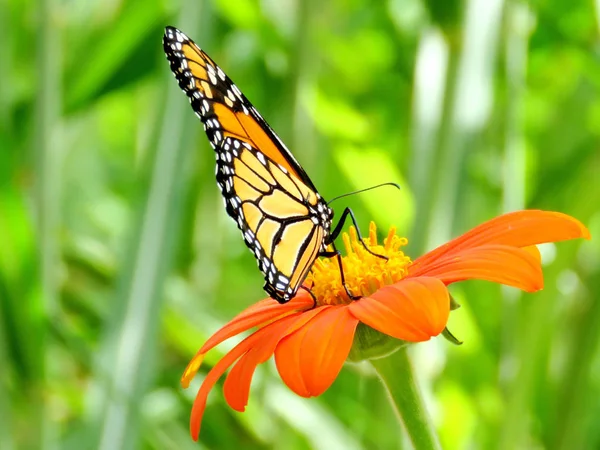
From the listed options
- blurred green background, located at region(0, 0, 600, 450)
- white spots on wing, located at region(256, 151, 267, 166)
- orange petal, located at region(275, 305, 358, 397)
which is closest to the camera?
orange petal, located at region(275, 305, 358, 397)

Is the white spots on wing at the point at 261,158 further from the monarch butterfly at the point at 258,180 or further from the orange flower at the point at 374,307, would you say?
the orange flower at the point at 374,307

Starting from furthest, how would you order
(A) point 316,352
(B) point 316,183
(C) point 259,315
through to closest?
(B) point 316,183
(C) point 259,315
(A) point 316,352

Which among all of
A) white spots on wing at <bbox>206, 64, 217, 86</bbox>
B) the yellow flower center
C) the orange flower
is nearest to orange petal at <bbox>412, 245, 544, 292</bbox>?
the orange flower

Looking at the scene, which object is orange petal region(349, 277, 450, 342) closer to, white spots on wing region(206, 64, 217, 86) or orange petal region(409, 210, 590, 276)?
orange petal region(409, 210, 590, 276)

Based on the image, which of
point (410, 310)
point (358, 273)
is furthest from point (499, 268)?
point (358, 273)

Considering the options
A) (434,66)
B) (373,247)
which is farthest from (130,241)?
(434,66)

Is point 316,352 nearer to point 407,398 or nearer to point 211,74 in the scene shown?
point 407,398

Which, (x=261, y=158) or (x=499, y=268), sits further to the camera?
(x=261, y=158)
